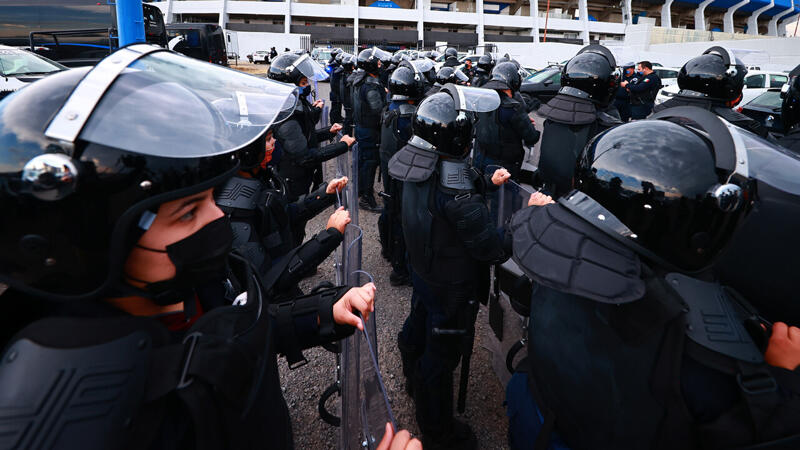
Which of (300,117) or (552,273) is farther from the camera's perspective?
(300,117)

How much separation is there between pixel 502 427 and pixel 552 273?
6.95 ft

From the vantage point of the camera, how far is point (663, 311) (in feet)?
3.43

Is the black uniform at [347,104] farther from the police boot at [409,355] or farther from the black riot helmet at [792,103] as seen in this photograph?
the black riot helmet at [792,103]

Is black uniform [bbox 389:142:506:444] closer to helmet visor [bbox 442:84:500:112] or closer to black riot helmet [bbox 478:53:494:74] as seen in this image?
helmet visor [bbox 442:84:500:112]

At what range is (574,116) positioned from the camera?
3.92m

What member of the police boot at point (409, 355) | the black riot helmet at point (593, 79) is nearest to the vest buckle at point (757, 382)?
the police boot at point (409, 355)

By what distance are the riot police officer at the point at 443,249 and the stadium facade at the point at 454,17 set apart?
43350 mm

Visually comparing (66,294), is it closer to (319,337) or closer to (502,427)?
(319,337)

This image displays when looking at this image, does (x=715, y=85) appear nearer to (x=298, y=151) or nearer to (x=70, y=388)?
(x=298, y=151)

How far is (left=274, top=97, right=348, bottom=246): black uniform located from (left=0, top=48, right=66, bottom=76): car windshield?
7.17 meters

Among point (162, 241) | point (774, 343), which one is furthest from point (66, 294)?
point (774, 343)

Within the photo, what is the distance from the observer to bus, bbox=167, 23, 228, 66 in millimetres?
16891

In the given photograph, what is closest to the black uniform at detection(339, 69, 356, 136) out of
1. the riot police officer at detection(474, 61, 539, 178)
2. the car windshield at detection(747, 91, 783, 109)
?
the riot police officer at detection(474, 61, 539, 178)

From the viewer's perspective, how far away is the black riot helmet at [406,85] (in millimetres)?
5336
